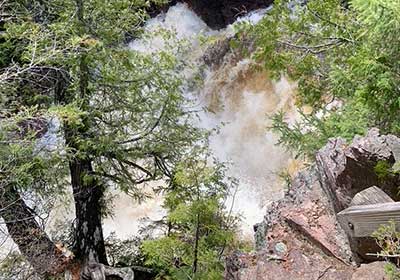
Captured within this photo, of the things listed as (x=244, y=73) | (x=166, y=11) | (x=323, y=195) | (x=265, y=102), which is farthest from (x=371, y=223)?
(x=166, y=11)

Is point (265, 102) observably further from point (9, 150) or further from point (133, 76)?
point (9, 150)

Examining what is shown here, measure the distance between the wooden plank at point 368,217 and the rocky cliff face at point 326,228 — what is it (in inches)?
8.3

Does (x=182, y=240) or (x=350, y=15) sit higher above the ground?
(x=350, y=15)

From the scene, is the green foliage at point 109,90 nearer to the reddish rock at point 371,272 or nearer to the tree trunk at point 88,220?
the tree trunk at point 88,220

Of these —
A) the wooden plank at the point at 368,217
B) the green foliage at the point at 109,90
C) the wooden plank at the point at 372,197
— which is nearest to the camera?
the wooden plank at the point at 368,217

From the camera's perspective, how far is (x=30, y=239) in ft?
21.7

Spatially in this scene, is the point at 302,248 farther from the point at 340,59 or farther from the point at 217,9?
the point at 217,9

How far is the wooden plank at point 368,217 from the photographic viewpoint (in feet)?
9.07

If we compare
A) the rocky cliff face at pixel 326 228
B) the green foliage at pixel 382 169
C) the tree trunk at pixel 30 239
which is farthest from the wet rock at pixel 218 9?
the green foliage at pixel 382 169

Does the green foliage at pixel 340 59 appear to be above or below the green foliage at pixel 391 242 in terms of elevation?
above

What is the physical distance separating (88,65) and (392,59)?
376 centimetres

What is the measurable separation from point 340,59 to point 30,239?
502cm

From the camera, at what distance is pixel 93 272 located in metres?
6.87

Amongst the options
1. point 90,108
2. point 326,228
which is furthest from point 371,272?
point 90,108
